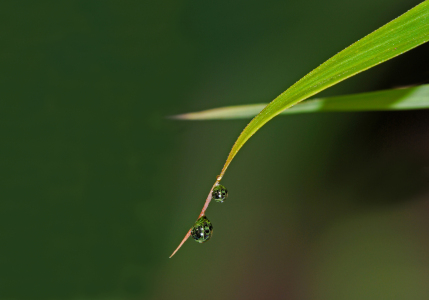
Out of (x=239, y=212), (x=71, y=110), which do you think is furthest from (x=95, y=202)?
(x=239, y=212)

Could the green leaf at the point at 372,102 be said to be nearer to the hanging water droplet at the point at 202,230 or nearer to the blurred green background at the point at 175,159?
the hanging water droplet at the point at 202,230

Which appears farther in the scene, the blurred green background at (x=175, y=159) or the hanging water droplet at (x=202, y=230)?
the blurred green background at (x=175, y=159)

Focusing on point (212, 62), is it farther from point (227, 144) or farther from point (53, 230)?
point (53, 230)

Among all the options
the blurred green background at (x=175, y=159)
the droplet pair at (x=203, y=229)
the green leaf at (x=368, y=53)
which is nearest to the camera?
the green leaf at (x=368, y=53)

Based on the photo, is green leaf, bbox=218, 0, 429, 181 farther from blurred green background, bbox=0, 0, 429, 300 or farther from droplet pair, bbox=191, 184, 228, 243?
blurred green background, bbox=0, 0, 429, 300

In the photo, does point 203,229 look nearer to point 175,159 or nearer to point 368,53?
point 368,53

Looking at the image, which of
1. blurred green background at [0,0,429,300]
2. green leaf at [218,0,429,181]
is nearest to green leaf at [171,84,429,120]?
green leaf at [218,0,429,181]

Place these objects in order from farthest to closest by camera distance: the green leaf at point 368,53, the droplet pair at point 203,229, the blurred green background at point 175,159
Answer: the blurred green background at point 175,159 < the droplet pair at point 203,229 < the green leaf at point 368,53

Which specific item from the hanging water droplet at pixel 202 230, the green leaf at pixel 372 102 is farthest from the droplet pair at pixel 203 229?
the green leaf at pixel 372 102
